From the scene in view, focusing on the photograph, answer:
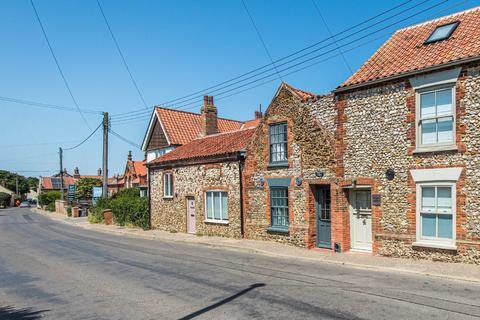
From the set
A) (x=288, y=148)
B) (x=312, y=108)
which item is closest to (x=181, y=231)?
(x=288, y=148)

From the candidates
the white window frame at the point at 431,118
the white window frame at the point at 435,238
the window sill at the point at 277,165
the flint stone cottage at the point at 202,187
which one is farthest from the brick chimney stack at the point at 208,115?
the white window frame at the point at 435,238

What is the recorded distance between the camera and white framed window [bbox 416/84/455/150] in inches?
489

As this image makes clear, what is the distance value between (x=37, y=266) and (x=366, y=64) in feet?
47.0

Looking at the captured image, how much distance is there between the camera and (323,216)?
16.4 meters

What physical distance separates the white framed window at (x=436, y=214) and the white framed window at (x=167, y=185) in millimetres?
15533

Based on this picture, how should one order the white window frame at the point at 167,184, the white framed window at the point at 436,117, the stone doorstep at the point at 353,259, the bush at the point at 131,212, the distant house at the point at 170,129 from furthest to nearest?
the distant house at the point at 170,129 < the bush at the point at 131,212 < the white window frame at the point at 167,184 < the white framed window at the point at 436,117 < the stone doorstep at the point at 353,259

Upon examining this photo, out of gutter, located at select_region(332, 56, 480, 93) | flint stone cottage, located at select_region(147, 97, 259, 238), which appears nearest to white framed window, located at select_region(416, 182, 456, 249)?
gutter, located at select_region(332, 56, 480, 93)

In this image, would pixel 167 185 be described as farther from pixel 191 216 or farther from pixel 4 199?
pixel 4 199

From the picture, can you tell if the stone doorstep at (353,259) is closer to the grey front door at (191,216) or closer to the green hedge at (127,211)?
the grey front door at (191,216)

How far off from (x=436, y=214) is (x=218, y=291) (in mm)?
7469

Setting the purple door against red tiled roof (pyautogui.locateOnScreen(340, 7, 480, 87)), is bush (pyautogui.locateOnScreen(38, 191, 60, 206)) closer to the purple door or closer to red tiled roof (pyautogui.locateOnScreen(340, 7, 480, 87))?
the purple door

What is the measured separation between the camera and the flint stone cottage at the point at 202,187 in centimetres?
2002

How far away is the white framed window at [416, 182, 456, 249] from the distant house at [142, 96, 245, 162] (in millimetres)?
20562

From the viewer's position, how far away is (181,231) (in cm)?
2394
